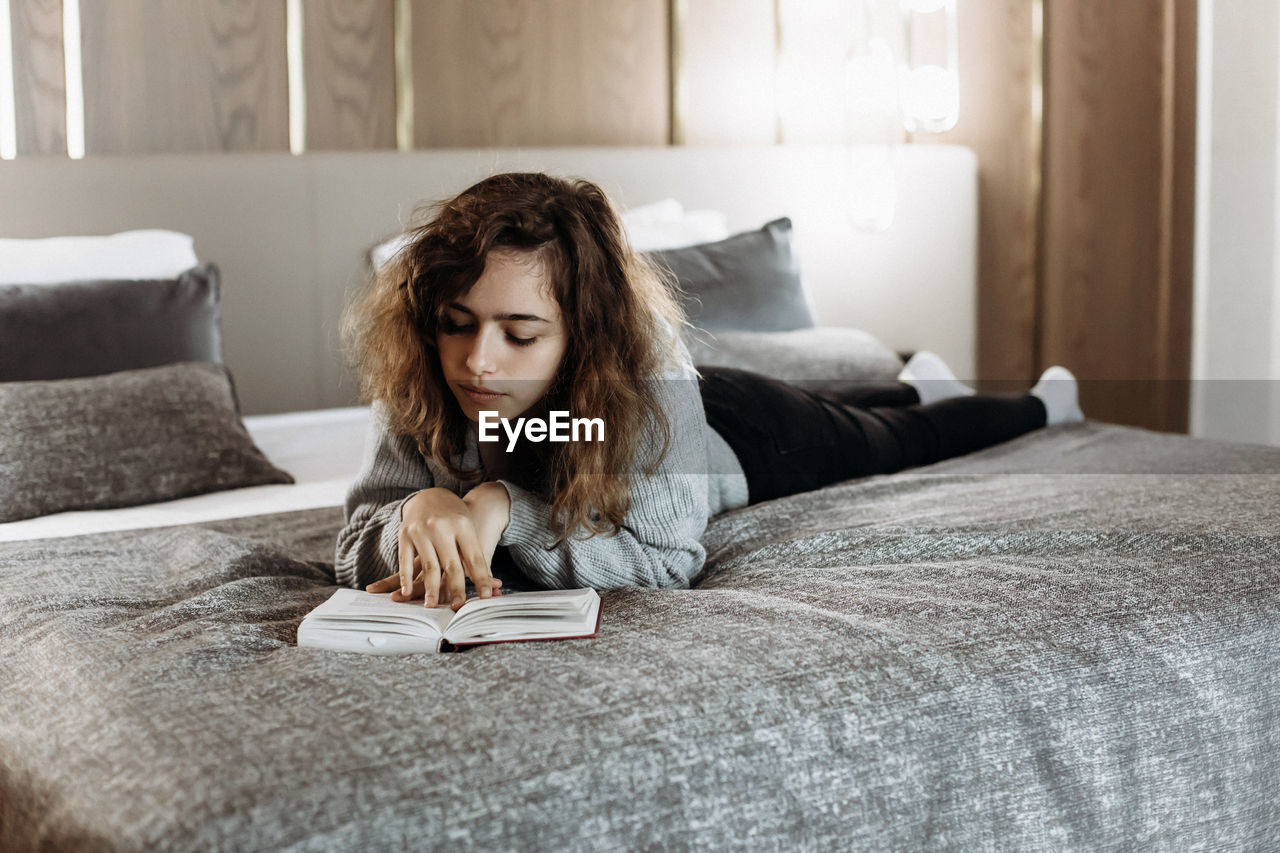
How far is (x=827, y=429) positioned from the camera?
1.92 m

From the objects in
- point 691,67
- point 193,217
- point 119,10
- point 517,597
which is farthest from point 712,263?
point 517,597

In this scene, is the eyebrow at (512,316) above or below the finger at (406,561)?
above

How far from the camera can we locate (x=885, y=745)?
0.98 metres

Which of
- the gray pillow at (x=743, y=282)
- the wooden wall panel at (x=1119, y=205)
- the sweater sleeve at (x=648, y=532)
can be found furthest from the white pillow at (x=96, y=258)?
the wooden wall panel at (x=1119, y=205)

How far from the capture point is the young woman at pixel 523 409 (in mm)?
1276

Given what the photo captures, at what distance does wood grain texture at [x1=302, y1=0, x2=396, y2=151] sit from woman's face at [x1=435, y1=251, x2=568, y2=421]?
172 cm

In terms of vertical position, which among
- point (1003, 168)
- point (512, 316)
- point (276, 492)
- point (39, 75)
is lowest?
point (276, 492)

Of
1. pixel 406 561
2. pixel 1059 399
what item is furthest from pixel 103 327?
pixel 1059 399

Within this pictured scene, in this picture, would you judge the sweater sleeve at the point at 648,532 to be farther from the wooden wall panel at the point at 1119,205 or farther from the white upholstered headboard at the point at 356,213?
the wooden wall panel at the point at 1119,205

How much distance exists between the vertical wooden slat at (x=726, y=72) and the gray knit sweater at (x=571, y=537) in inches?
78.9

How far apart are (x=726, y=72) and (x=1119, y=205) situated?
1.22m

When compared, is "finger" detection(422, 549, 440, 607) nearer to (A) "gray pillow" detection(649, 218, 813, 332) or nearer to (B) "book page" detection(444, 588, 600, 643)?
(B) "book page" detection(444, 588, 600, 643)

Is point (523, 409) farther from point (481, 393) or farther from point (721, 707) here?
point (721, 707)

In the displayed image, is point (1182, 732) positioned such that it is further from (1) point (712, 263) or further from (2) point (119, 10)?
(2) point (119, 10)
